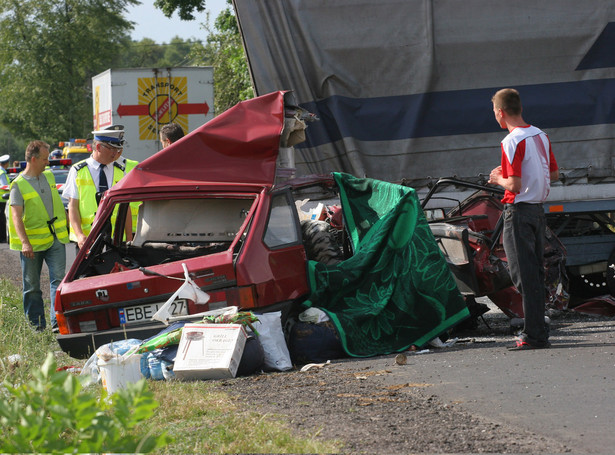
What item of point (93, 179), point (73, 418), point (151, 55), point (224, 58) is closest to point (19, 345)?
point (93, 179)

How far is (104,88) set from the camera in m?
20.1

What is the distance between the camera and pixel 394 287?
26.8ft

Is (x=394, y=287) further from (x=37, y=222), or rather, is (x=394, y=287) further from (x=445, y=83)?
(x=37, y=222)

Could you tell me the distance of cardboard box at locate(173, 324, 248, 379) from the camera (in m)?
6.93

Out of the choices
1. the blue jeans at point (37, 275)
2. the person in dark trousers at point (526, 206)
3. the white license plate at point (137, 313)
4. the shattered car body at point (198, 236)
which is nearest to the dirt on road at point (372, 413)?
the shattered car body at point (198, 236)

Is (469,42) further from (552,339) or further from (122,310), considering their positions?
(122,310)

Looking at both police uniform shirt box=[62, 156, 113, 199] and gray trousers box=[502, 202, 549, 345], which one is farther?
police uniform shirt box=[62, 156, 113, 199]

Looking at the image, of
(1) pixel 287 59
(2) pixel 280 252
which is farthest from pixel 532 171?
(1) pixel 287 59

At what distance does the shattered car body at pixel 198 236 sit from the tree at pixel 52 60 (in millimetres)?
57599

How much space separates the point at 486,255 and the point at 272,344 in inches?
85.4

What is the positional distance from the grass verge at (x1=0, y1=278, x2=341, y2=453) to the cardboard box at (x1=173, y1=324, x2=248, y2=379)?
3.9 inches

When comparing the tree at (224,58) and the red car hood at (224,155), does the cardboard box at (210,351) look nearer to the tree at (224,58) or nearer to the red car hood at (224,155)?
the red car hood at (224,155)

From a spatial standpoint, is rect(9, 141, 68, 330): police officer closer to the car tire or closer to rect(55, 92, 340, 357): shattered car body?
rect(55, 92, 340, 357): shattered car body

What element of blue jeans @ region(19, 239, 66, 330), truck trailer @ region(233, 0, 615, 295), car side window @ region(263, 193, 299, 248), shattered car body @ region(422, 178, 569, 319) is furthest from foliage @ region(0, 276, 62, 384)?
shattered car body @ region(422, 178, 569, 319)
